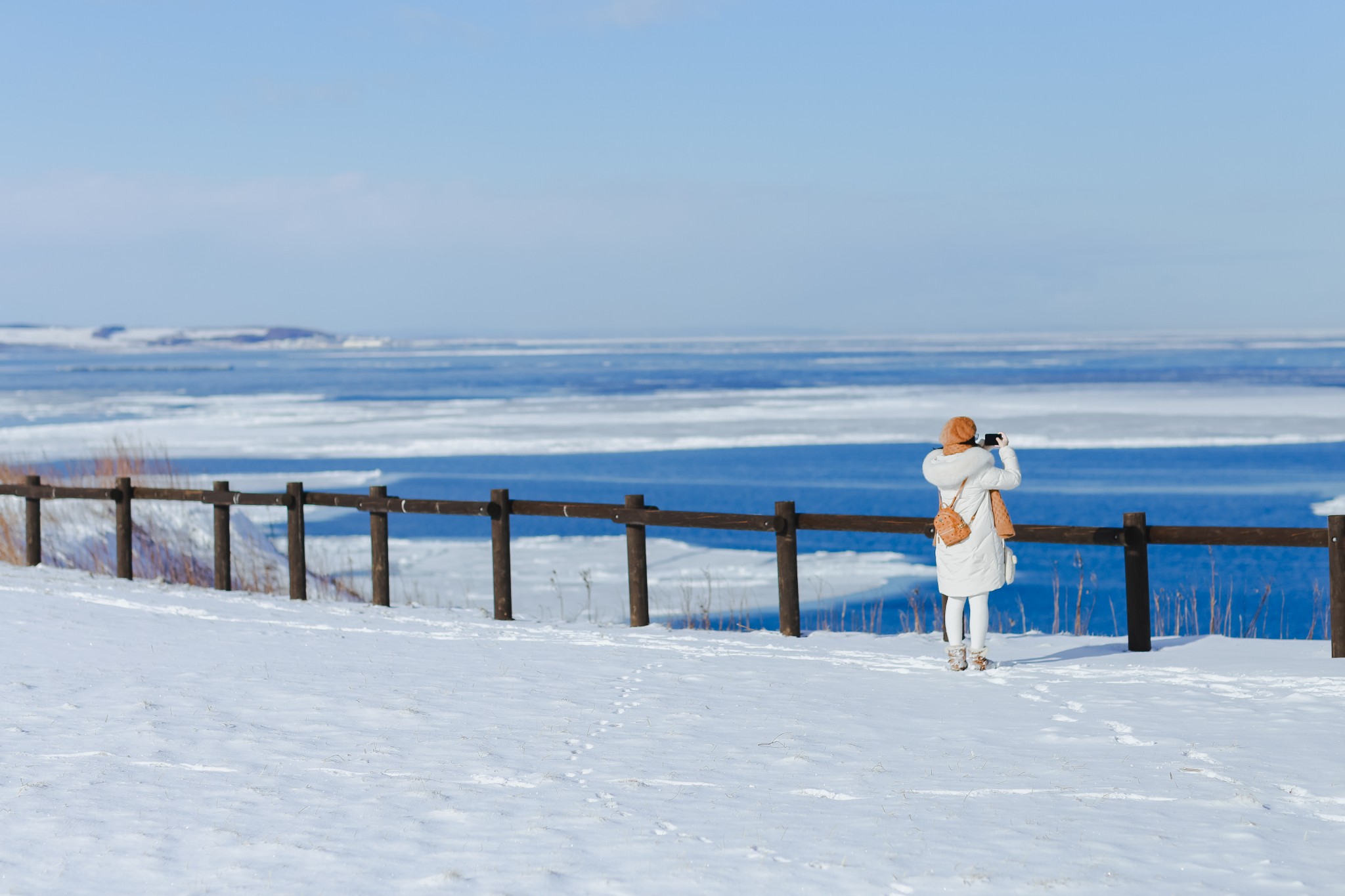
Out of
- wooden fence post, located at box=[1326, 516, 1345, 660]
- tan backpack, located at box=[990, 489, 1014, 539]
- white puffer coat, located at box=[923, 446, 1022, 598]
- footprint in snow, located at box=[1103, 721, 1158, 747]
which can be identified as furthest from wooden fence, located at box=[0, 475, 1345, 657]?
footprint in snow, located at box=[1103, 721, 1158, 747]

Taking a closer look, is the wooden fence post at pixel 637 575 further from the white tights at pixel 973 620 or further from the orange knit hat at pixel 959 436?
the orange knit hat at pixel 959 436

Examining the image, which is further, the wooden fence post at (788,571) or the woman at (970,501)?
the wooden fence post at (788,571)

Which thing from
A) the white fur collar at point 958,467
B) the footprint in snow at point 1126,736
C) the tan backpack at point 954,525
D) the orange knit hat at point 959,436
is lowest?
the footprint in snow at point 1126,736

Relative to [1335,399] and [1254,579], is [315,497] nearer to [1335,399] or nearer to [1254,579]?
[1254,579]

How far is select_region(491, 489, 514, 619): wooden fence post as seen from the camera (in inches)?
454

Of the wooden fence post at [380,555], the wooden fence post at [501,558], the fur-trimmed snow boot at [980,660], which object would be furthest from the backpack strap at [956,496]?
the wooden fence post at [380,555]

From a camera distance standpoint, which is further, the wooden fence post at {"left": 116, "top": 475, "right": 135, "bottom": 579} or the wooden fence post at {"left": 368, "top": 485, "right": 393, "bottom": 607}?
the wooden fence post at {"left": 116, "top": 475, "right": 135, "bottom": 579}

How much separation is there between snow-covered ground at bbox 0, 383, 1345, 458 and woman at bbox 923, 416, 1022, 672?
874 inches

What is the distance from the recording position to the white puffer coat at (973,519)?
8.11 meters

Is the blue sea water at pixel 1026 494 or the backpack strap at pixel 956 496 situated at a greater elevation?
the backpack strap at pixel 956 496

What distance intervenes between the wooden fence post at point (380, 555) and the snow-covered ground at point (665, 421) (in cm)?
1629

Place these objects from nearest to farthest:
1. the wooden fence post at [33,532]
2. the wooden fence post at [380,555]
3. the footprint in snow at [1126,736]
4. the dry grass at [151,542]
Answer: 1. the footprint in snow at [1126,736]
2. the wooden fence post at [380,555]
3. the wooden fence post at [33,532]
4. the dry grass at [151,542]

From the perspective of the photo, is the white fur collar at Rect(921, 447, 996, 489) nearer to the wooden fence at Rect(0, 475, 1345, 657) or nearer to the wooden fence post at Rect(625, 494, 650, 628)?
the wooden fence at Rect(0, 475, 1345, 657)

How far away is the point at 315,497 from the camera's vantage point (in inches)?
495
